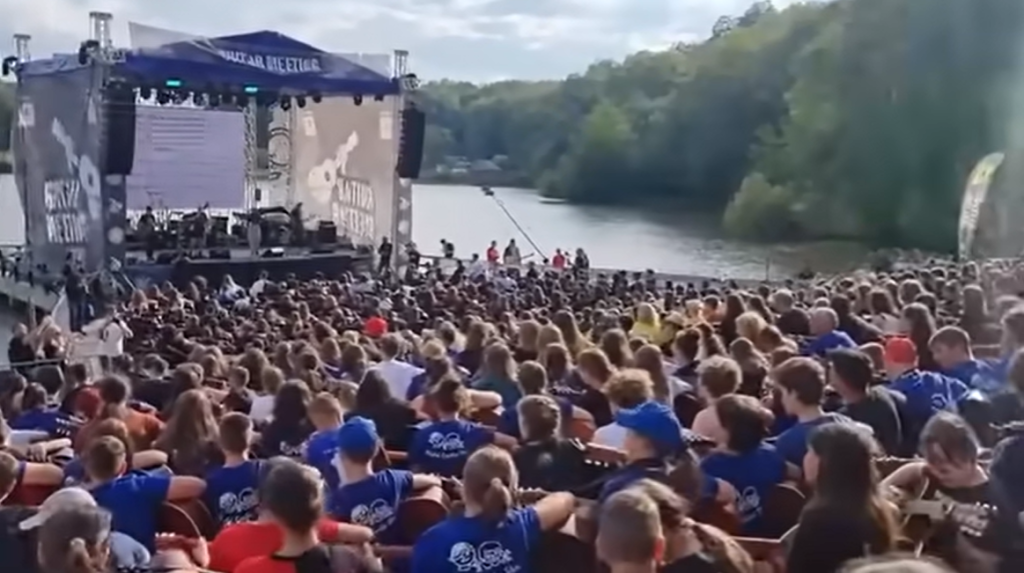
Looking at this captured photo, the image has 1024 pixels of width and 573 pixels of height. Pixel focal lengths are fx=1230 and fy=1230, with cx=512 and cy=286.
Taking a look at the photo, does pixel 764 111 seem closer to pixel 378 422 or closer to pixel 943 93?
pixel 943 93

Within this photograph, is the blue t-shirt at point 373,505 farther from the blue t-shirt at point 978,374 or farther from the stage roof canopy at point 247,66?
the stage roof canopy at point 247,66

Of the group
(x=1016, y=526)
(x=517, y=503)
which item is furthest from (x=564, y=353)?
(x=1016, y=526)

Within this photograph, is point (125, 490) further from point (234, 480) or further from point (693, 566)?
point (693, 566)

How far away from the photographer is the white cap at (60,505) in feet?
10.6

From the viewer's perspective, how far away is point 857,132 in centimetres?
4525

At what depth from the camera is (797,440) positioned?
178 inches

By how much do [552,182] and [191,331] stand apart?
79.2 metres

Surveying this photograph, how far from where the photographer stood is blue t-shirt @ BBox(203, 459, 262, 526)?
4539mm

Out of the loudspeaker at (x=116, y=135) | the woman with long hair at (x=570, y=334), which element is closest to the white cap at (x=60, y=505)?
the woman with long hair at (x=570, y=334)

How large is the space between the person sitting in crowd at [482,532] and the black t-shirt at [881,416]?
1947mm

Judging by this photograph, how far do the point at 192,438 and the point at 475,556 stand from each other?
195 centimetres

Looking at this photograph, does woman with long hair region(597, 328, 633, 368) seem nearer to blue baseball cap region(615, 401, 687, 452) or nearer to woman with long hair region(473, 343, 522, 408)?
woman with long hair region(473, 343, 522, 408)

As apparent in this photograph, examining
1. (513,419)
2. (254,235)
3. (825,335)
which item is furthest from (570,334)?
(254,235)

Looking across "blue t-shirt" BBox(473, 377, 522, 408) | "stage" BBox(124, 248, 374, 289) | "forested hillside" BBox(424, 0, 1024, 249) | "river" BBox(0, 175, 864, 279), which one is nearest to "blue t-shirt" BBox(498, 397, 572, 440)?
"blue t-shirt" BBox(473, 377, 522, 408)
